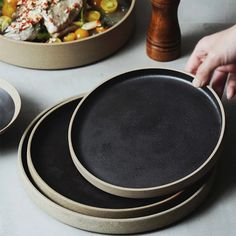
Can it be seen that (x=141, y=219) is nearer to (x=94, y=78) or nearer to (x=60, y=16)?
(x=94, y=78)

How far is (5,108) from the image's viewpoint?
3.34 ft

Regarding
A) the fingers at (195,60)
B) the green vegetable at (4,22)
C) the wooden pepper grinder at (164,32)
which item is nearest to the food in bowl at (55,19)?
the green vegetable at (4,22)

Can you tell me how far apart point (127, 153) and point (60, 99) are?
0.79 ft

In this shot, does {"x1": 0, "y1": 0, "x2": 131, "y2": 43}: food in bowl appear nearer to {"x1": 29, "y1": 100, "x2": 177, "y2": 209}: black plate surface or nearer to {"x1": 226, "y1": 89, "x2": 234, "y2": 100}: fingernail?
{"x1": 29, "y1": 100, "x2": 177, "y2": 209}: black plate surface

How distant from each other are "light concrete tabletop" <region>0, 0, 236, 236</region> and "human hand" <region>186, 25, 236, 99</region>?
6cm

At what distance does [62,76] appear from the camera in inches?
44.3

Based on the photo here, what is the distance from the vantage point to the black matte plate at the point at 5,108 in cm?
100

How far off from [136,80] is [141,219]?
268mm

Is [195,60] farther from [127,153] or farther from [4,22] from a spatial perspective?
[4,22]

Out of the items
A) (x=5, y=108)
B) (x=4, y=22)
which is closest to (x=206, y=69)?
(x=5, y=108)

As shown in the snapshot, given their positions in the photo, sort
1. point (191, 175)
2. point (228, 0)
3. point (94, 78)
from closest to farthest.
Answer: point (191, 175)
point (94, 78)
point (228, 0)

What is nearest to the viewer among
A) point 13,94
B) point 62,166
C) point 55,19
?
point 62,166

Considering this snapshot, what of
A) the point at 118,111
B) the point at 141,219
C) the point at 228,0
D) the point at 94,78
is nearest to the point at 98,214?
the point at 141,219

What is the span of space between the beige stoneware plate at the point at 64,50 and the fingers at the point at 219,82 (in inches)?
8.9
